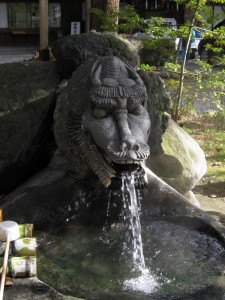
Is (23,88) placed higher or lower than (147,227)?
higher

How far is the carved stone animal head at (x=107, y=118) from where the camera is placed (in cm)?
266

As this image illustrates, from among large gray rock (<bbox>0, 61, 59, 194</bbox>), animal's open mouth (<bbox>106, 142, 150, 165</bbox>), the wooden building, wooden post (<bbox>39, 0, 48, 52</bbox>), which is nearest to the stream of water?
animal's open mouth (<bbox>106, 142, 150, 165</bbox>)

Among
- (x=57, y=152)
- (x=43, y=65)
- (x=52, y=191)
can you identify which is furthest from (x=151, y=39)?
(x=52, y=191)

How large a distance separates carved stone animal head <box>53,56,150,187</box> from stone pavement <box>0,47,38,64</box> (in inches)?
444

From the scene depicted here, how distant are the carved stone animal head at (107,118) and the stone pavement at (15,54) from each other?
37.0ft

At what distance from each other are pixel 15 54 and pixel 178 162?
1298cm

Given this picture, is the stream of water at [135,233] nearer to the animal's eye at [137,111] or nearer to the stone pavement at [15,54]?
the animal's eye at [137,111]

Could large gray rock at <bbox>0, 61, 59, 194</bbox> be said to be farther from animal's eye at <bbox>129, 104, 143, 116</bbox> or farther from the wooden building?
the wooden building

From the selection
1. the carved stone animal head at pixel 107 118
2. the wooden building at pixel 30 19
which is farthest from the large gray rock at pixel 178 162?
the wooden building at pixel 30 19

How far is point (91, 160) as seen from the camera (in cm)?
296

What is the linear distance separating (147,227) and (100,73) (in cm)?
122

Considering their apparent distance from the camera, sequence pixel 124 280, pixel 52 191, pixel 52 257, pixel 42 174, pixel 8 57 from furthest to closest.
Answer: pixel 8 57
pixel 42 174
pixel 52 191
pixel 52 257
pixel 124 280

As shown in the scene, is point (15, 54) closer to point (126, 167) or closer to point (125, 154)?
point (126, 167)

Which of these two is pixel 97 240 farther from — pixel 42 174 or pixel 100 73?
pixel 100 73
